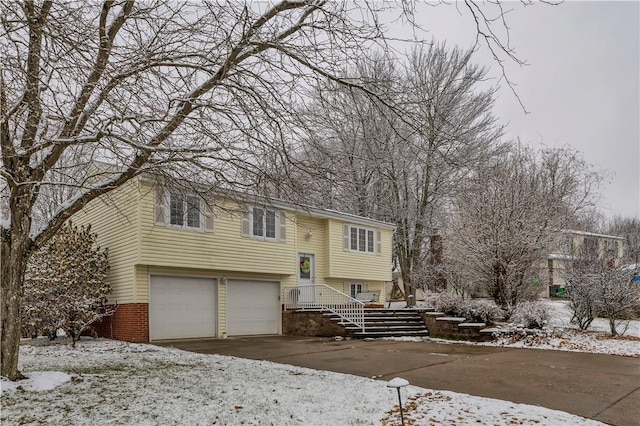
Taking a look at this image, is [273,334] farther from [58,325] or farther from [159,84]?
[159,84]

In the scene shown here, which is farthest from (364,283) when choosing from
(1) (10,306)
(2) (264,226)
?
(1) (10,306)

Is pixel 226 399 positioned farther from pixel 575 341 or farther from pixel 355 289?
pixel 355 289

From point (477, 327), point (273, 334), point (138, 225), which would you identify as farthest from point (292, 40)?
point (273, 334)

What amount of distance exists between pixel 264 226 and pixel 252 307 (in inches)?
113

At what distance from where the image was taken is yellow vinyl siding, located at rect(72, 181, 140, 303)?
13664mm

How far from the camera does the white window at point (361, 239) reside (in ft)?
66.3

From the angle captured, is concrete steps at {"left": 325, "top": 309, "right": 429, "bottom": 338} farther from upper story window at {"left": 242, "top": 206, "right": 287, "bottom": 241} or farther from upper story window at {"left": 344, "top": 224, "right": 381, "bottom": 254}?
upper story window at {"left": 344, "top": 224, "right": 381, "bottom": 254}

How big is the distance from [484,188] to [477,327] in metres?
5.24

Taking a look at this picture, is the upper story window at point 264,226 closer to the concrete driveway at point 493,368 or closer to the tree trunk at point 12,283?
the concrete driveway at point 493,368

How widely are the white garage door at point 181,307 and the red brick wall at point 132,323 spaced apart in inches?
13.1

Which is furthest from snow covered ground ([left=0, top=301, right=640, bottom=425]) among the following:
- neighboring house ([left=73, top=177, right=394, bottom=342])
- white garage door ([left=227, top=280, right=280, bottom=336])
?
white garage door ([left=227, top=280, right=280, bottom=336])

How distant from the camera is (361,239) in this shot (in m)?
20.6

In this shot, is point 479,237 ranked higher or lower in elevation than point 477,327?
higher

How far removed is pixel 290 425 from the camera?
4.96 m
